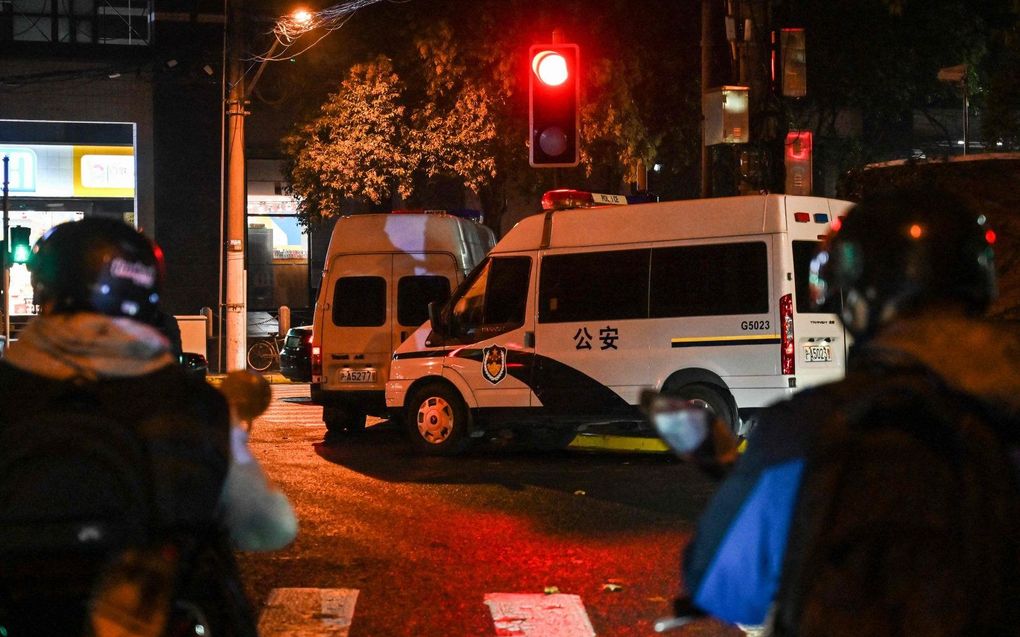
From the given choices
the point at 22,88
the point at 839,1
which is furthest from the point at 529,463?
the point at 22,88

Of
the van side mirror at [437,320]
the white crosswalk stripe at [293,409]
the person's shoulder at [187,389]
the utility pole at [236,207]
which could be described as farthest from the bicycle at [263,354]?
the person's shoulder at [187,389]

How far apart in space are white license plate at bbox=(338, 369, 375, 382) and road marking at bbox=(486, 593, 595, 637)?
8.52 metres

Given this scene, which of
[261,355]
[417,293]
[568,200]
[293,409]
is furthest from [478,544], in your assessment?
[261,355]

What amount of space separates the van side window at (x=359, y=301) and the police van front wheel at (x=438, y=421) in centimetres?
218

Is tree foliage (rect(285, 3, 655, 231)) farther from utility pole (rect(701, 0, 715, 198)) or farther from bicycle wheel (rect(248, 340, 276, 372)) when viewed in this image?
utility pole (rect(701, 0, 715, 198))

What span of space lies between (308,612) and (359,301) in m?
9.20

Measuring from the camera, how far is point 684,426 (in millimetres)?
2279

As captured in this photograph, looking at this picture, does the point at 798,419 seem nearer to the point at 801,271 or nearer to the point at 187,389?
the point at 187,389

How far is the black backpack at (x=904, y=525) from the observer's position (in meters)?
1.87

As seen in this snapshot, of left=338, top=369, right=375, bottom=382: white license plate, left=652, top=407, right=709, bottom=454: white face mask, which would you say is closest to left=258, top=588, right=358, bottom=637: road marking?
left=652, top=407, right=709, bottom=454: white face mask

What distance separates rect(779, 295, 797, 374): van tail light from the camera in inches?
466

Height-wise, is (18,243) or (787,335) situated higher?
(18,243)

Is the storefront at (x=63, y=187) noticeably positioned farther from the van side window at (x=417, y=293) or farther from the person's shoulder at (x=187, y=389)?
the person's shoulder at (x=187, y=389)

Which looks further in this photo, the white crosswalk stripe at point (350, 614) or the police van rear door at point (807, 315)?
the police van rear door at point (807, 315)
